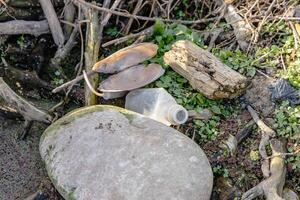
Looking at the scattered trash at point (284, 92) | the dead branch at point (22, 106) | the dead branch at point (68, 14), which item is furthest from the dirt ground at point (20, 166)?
the scattered trash at point (284, 92)

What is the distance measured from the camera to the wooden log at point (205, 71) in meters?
3.33

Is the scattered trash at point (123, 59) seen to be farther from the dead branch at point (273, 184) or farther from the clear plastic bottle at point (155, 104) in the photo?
the dead branch at point (273, 184)

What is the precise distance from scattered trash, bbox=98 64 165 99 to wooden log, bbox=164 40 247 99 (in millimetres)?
148

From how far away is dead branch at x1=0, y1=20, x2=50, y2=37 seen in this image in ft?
12.4

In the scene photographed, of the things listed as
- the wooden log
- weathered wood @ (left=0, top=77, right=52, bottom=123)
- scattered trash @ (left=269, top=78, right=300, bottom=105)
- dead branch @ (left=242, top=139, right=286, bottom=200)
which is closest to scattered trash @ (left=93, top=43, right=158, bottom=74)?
the wooden log

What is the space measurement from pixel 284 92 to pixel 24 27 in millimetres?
2087

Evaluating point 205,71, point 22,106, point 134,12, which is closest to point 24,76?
point 22,106

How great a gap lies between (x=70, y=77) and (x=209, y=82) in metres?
1.17

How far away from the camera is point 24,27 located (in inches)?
151

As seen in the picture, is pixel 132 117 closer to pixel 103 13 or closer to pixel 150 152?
pixel 150 152

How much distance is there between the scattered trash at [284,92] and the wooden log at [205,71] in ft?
0.73

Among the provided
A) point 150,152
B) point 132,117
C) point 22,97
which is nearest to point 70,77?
point 22,97

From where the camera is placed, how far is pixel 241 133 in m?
3.37

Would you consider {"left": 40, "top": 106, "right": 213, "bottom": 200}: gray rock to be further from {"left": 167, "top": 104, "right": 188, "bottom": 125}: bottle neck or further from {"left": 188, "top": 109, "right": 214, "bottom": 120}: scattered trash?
{"left": 188, "top": 109, "right": 214, "bottom": 120}: scattered trash
